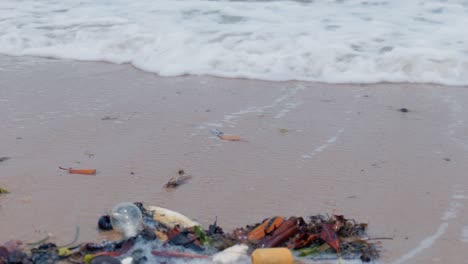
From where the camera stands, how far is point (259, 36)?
23.7 feet

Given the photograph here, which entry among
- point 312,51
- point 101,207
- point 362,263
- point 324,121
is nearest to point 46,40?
point 312,51

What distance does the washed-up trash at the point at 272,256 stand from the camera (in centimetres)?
291

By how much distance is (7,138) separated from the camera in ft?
15.1

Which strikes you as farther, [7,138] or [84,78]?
[84,78]

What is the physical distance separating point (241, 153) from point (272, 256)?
145cm

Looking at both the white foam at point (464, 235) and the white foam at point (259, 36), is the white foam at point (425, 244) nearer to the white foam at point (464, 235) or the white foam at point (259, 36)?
the white foam at point (464, 235)

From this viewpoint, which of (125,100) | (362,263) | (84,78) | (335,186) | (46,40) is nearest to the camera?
(362,263)

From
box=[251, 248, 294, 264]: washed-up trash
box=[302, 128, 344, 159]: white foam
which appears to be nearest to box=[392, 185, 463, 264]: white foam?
box=[251, 248, 294, 264]: washed-up trash

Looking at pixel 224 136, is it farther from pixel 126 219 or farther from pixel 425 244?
pixel 425 244

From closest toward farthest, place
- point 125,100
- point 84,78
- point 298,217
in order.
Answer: point 298,217 → point 125,100 → point 84,78

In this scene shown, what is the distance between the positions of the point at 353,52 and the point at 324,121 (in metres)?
1.96

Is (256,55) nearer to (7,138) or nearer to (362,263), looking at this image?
(7,138)

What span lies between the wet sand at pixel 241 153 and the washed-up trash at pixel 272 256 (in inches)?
17.4

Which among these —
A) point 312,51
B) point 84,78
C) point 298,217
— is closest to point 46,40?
point 84,78
